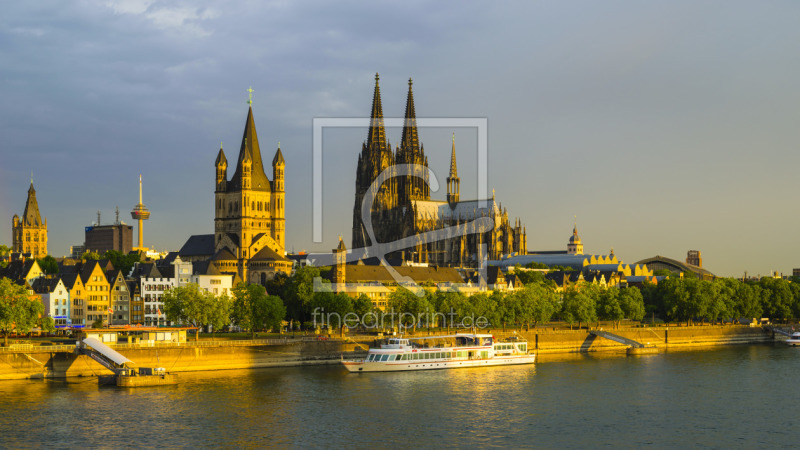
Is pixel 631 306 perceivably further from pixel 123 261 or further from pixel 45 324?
pixel 123 261

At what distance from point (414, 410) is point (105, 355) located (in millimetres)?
26957

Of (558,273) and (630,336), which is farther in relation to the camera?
(558,273)

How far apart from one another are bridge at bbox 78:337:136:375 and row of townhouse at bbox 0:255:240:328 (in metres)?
34.4

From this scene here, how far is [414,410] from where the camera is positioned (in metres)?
67.1

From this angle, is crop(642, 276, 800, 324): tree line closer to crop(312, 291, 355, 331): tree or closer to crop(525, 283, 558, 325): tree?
crop(525, 283, 558, 325): tree

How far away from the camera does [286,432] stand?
192ft

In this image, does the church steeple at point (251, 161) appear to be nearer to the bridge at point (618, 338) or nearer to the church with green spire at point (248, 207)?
the church with green spire at point (248, 207)

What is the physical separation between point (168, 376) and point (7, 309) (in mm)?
17236

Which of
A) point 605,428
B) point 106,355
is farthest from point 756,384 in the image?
point 106,355

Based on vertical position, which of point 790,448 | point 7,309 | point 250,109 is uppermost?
point 250,109

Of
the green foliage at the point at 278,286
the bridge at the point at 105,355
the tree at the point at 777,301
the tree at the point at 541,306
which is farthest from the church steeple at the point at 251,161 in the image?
the bridge at the point at 105,355

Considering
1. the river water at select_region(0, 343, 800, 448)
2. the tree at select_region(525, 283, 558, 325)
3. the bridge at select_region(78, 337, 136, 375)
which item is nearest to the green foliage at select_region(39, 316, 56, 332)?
the bridge at select_region(78, 337, 136, 375)

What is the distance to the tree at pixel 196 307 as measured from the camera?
102m

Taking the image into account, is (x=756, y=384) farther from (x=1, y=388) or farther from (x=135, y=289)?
(x=135, y=289)
